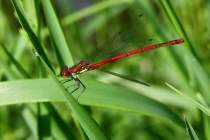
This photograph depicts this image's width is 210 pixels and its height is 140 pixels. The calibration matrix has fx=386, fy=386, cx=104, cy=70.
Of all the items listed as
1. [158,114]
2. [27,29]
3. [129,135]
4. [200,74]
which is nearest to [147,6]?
[200,74]

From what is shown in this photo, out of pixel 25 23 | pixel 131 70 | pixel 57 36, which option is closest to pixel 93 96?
pixel 57 36

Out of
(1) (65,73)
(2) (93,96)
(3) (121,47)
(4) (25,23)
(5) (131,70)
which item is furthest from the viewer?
(5) (131,70)

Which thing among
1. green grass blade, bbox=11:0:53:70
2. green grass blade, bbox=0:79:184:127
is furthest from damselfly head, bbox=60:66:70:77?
green grass blade, bbox=11:0:53:70

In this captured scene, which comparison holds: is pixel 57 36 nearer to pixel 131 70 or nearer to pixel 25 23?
pixel 25 23

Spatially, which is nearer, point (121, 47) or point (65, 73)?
point (65, 73)

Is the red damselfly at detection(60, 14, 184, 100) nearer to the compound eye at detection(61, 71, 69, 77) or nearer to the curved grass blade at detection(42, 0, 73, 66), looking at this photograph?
the compound eye at detection(61, 71, 69, 77)

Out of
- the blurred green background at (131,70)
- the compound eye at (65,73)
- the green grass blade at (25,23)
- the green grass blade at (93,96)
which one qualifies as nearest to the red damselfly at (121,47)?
the blurred green background at (131,70)

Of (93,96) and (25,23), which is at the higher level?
(25,23)

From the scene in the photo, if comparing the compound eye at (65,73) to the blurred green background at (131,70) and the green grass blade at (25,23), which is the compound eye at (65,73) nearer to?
the blurred green background at (131,70)
